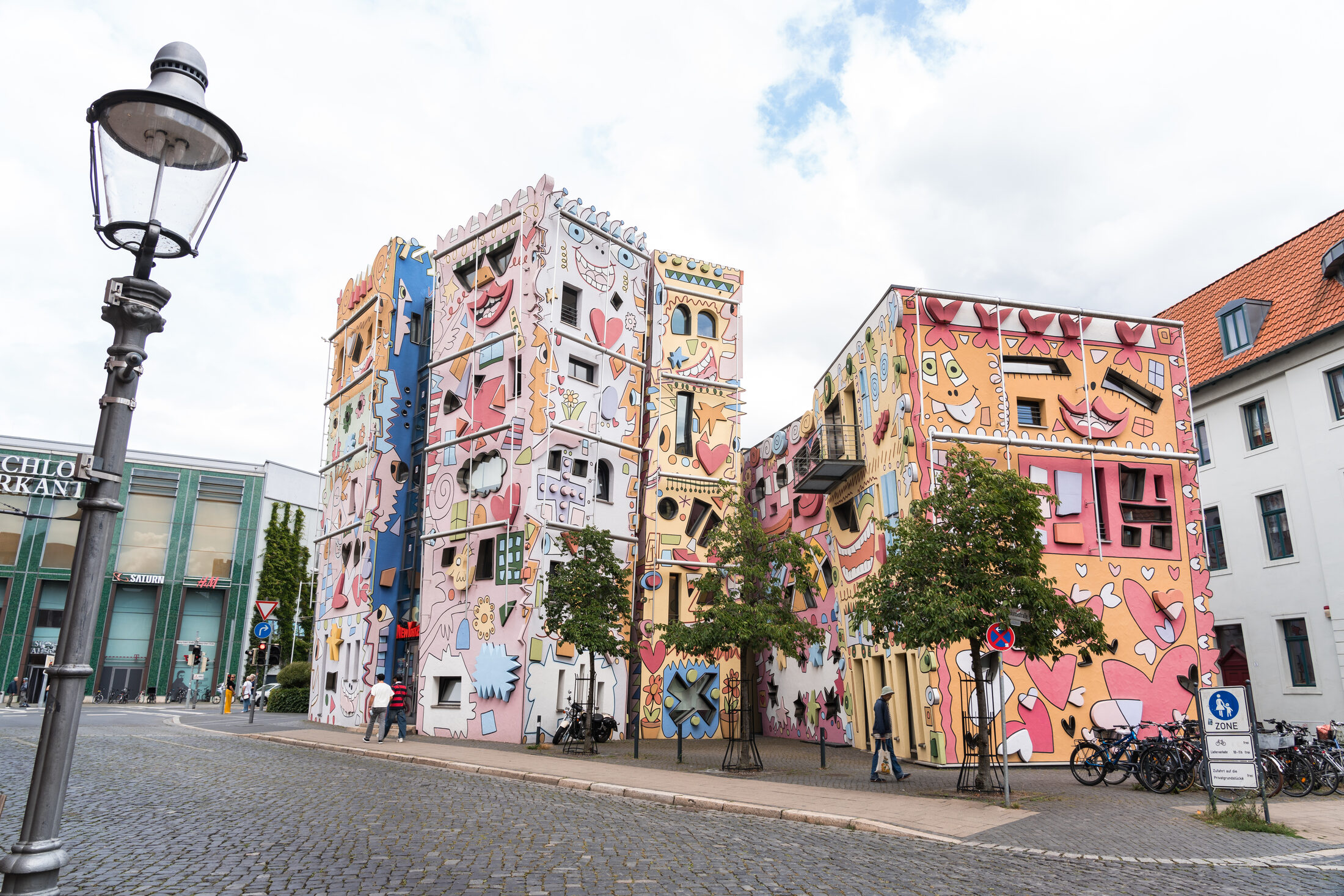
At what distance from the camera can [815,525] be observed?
94.9 ft

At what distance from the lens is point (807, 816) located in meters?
11.9

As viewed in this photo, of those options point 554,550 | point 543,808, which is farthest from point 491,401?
point 543,808

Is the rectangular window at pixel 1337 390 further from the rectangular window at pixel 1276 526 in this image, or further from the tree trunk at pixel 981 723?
the tree trunk at pixel 981 723

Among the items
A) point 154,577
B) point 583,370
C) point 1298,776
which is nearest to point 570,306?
point 583,370

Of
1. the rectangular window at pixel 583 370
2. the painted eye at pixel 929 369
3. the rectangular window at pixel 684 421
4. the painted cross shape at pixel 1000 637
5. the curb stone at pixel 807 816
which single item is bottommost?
the curb stone at pixel 807 816

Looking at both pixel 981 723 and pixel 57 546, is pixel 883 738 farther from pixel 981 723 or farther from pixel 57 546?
pixel 57 546

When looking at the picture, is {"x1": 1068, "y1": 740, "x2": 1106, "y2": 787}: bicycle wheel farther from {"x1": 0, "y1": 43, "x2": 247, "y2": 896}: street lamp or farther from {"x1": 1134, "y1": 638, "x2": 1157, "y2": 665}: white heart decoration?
{"x1": 0, "y1": 43, "x2": 247, "y2": 896}: street lamp

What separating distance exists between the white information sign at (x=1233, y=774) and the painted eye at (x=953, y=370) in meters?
11.5

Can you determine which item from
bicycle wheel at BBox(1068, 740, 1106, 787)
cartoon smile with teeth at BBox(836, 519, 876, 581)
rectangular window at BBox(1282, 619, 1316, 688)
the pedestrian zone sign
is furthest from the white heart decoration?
the pedestrian zone sign

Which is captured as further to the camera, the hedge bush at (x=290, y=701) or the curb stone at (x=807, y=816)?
the hedge bush at (x=290, y=701)

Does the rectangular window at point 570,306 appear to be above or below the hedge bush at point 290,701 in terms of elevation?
above

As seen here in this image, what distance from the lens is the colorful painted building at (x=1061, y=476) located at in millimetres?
20875

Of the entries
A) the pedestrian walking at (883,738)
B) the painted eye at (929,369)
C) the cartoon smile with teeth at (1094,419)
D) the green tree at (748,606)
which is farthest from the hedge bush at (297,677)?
the cartoon smile with teeth at (1094,419)

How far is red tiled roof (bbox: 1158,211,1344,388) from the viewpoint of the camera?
84.0 ft
